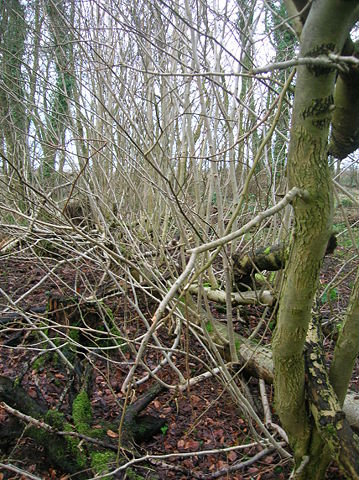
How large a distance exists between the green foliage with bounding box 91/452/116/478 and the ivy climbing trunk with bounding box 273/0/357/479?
1006 mm

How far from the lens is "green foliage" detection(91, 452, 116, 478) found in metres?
2.03

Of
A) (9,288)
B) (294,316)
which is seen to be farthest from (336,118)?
(9,288)

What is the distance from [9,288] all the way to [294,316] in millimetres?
4314

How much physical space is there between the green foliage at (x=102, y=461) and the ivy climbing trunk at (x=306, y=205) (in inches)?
39.6

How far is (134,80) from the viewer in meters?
4.25

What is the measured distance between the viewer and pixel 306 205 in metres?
1.29

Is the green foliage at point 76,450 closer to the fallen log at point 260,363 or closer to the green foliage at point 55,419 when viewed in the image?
the green foliage at point 55,419

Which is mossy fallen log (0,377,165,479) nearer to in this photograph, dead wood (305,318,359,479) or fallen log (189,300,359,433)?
fallen log (189,300,359,433)

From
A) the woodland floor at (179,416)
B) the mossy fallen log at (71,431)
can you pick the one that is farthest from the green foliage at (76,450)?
the woodland floor at (179,416)

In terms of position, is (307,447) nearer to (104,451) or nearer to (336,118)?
(104,451)

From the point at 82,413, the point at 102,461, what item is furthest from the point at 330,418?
the point at 82,413

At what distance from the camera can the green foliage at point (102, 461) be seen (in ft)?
6.66

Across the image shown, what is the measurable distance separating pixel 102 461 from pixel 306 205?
183cm

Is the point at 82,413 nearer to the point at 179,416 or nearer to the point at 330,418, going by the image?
the point at 179,416
